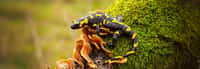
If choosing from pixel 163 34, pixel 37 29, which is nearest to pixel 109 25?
pixel 163 34

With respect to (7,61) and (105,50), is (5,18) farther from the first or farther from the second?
(105,50)

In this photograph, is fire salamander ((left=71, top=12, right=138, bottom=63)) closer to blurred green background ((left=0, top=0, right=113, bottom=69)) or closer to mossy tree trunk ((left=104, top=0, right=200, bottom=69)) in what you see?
mossy tree trunk ((left=104, top=0, right=200, bottom=69))

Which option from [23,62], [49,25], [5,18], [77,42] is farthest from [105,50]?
[5,18]

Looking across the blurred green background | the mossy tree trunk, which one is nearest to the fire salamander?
the mossy tree trunk

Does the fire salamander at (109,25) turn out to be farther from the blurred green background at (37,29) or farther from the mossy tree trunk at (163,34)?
the blurred green background at (37,29)

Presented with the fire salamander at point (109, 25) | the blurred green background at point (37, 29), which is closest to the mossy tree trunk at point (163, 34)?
the fire salamander at point (109, 25)
